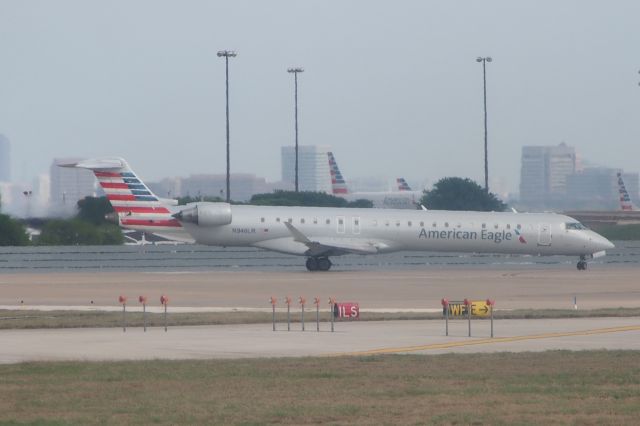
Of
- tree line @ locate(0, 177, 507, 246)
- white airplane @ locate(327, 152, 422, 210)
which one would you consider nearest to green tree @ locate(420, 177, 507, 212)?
tree line @ locate(0, 177, 507, 246)

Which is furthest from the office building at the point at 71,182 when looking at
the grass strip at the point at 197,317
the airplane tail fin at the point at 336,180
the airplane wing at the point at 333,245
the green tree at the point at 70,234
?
the grass strip at the point at 197,317

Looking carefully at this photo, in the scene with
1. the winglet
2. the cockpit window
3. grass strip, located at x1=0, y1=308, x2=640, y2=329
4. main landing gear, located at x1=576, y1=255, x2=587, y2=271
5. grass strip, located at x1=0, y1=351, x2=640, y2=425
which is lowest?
grass strip, located at x1=0, y1=351, x2=640, y2=425

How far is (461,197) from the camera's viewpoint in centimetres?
9619

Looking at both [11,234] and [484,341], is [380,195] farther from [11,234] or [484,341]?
[484,341]

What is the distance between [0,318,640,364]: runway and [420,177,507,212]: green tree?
66287 mm

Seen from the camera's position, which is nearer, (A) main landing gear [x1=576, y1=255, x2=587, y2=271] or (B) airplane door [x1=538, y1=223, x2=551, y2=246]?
(B) airplane door [x1=538, y1=223, x2=551, y2=246]

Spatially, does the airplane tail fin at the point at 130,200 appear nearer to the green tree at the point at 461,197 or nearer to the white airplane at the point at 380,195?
the green tree at the point at 461,197

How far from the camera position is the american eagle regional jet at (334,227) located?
178 ft

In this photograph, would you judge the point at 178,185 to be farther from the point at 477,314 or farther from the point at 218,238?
the point at 477,314

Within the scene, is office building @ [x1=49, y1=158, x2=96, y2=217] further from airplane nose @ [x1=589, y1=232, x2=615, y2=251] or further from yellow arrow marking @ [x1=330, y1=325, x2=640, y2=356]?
yellow arrow marking @ [x1=330, y1=325, x2=640, y2=356]

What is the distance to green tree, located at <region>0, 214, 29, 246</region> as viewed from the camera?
6400 cm

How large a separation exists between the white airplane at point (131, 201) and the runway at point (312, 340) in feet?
88.5

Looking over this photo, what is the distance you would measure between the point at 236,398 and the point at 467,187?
3181 inches

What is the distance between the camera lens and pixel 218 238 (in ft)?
179
